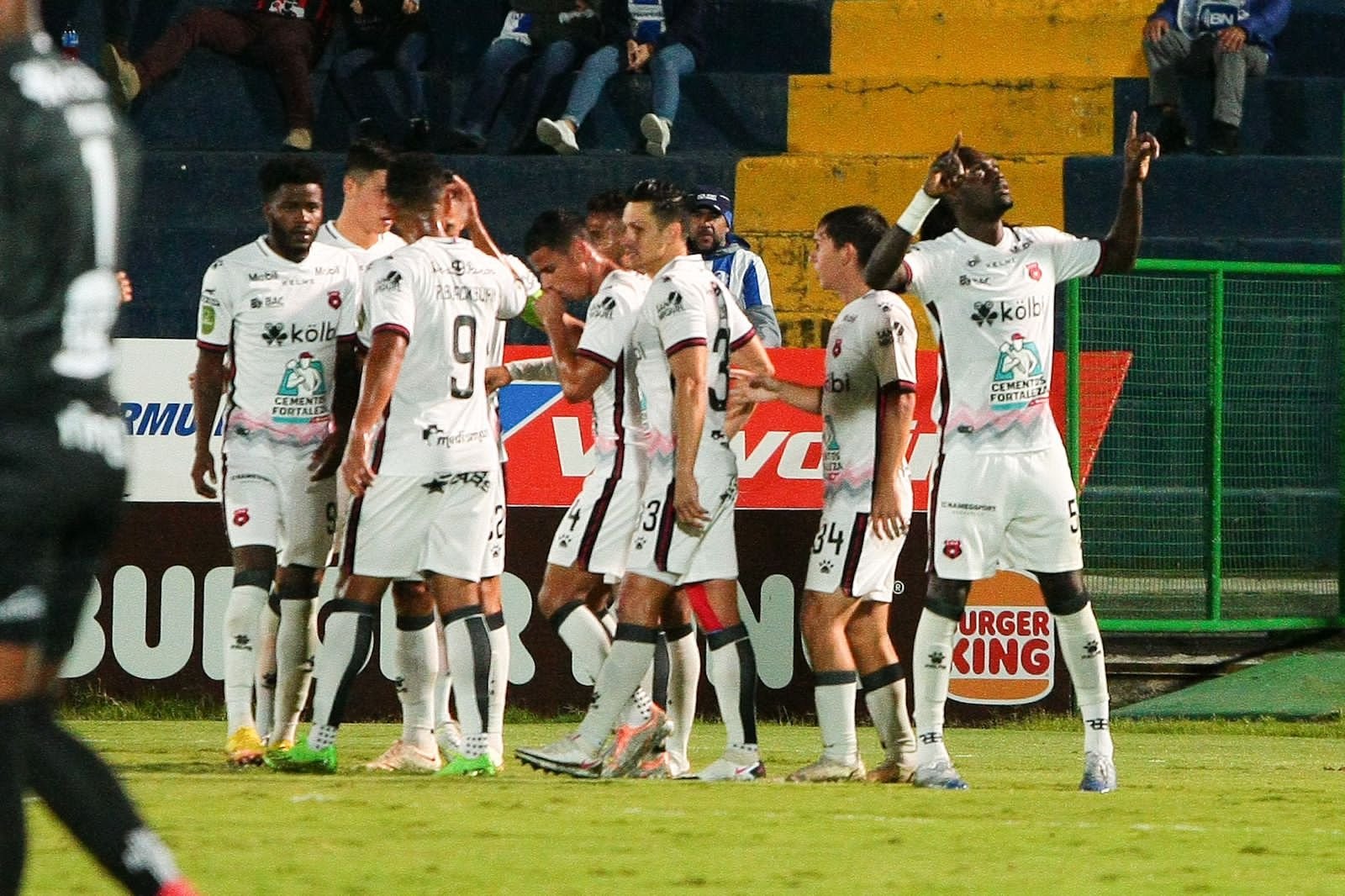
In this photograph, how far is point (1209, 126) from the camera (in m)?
14.5

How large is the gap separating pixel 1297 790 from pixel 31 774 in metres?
5.23

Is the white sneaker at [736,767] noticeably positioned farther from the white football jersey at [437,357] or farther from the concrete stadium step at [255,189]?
the concrete stadium step at [255,189]

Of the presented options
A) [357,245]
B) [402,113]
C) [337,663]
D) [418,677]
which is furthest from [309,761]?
[402,113]

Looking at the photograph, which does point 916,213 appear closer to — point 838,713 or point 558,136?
point 838,713

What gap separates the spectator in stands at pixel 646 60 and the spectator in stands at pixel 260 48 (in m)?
1.68

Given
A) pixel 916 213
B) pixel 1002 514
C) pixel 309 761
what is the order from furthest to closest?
pixel 309 761 → pixel 1002 514 → pixel 916 213

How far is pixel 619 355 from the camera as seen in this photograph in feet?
25.6

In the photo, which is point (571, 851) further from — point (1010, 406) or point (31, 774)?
point (1010, 406)

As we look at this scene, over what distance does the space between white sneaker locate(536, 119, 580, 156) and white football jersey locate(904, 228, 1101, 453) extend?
23.6 ft

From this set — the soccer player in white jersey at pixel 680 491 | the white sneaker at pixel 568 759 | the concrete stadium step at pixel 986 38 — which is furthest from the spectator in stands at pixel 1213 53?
the white sneaker at pixel 568 759

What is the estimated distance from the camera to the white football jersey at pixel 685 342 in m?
7.40

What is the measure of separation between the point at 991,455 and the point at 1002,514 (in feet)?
0.70

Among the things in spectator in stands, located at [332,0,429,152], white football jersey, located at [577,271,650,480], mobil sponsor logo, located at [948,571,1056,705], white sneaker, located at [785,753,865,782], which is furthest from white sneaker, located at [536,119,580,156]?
white sneaker, located at [785,753,865,782]

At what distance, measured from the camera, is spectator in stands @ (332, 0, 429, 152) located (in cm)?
1471
